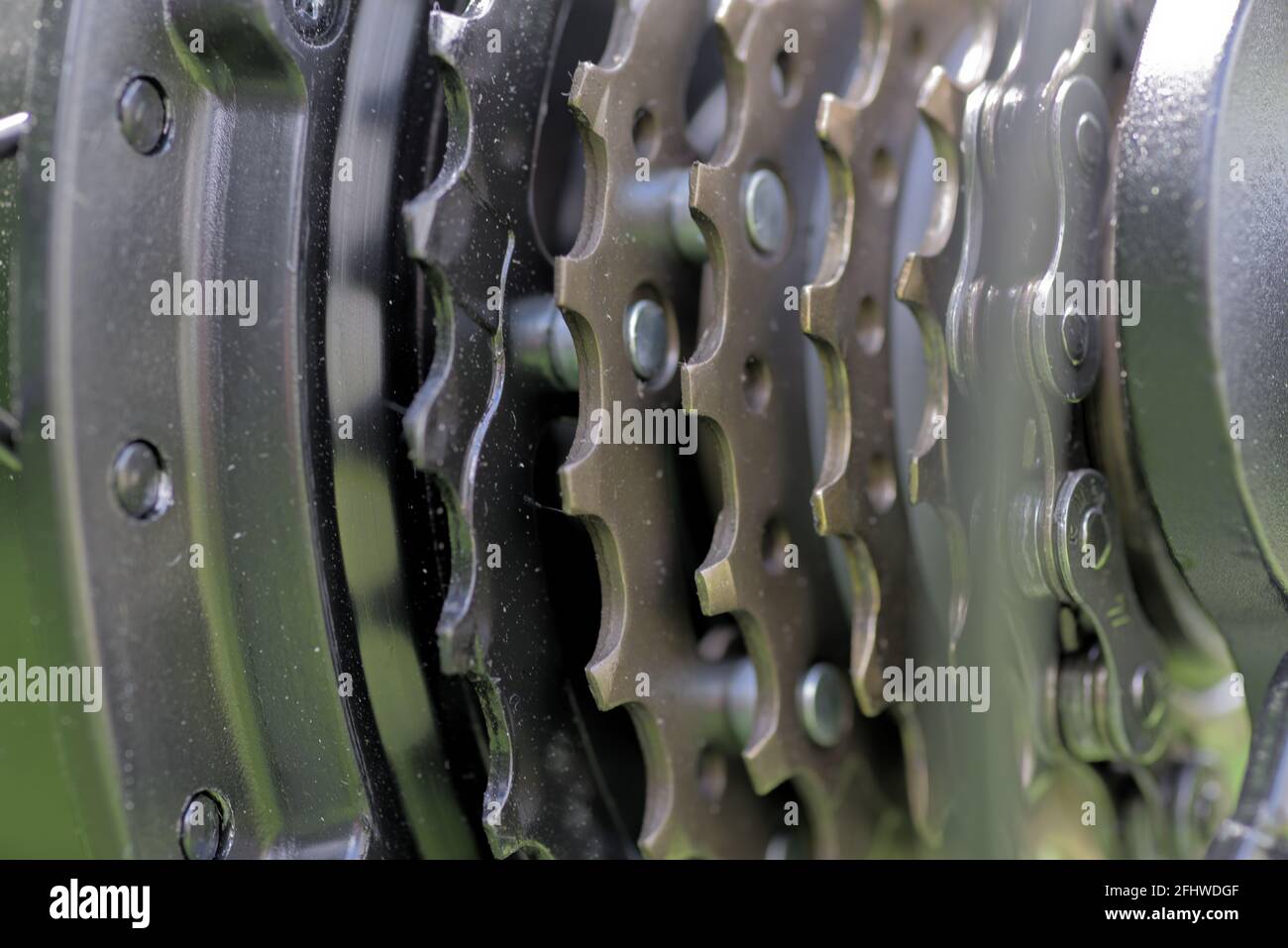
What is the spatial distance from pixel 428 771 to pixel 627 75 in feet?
1.12

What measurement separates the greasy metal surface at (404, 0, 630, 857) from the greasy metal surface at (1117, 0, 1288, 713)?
27 centimetres

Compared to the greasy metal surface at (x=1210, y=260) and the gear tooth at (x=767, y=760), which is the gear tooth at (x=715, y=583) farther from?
the greasy metal surface at (x=1210, y=260)

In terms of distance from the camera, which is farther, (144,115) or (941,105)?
(941,105)

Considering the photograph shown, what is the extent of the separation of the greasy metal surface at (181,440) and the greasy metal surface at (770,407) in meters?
0.18

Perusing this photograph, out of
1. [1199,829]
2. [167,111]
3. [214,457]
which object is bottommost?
[1199,829]

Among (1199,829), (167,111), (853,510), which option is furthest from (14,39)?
(1199,829)

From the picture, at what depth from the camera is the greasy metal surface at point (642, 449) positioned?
0.61 metres

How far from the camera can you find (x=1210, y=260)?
0.60 meters

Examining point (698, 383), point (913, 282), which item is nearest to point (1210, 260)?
point (913, 282)

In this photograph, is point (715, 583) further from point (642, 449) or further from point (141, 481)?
point (141, 481)

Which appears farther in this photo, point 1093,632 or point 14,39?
point 1093,632

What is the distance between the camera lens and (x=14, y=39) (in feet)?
1.80

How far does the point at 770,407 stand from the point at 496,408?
0.44ft

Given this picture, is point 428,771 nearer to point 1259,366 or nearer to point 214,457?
point 214,457
